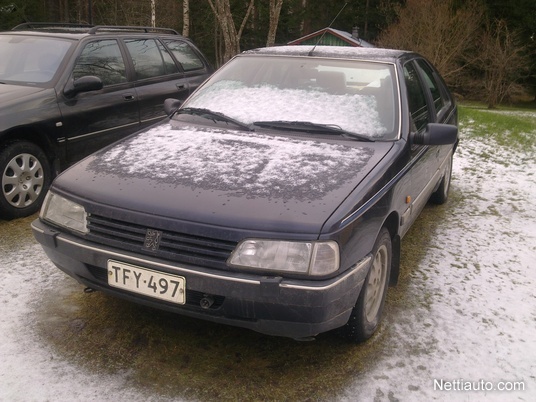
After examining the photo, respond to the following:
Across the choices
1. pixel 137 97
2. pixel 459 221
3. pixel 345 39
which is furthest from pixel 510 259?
pixel 345 39

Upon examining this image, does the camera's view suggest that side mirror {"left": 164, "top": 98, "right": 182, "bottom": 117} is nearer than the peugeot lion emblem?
No

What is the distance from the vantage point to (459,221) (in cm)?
509

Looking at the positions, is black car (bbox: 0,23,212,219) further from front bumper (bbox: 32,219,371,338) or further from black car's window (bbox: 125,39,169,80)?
front bumper (bbox: 32,219,371,338)

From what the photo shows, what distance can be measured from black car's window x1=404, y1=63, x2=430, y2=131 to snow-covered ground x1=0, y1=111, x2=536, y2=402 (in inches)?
42.7

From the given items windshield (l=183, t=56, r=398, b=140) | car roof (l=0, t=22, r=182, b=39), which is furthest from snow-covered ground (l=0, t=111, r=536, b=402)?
car roof (l=0, t=22, r=182, b=39)

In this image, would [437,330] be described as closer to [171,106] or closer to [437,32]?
[171,106]

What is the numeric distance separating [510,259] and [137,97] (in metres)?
3.96

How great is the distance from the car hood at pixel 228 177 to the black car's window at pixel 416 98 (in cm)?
61

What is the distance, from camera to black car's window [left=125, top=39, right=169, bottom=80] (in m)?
5.95

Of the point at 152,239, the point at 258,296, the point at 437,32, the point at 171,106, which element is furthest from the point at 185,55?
the point at 437,32

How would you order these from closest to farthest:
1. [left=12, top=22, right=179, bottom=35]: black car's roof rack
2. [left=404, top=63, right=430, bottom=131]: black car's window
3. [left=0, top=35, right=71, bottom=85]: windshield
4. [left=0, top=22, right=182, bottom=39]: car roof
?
[left=404, top=63, right=430, bottom=131]: black car's window < [left=0, top=35, right=71, bottom=85]: windshield < [left=0, top=22, right=182, bottom=39]: car roof < [left=12, top=22, right=179, bottom=35]: black car's roof rack

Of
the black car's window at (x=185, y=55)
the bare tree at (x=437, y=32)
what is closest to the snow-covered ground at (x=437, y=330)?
the black car's window at (x=185, y=55)

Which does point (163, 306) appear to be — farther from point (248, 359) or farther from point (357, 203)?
point (357, 203)

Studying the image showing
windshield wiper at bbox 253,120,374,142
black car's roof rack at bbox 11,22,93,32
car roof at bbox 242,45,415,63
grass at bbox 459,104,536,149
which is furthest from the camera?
grass at bbox 459,104,536,149
